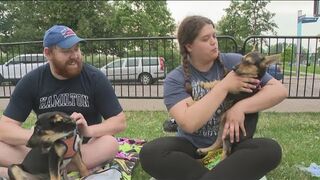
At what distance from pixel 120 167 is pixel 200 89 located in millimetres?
1100

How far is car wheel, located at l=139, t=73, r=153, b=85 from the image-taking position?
9.71 m

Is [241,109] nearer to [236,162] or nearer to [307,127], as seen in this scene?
[236,162]

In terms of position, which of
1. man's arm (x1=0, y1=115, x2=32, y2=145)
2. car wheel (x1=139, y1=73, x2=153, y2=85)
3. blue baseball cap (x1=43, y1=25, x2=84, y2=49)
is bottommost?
car wheel (x1=139, y1=73, x2=153, y2=85)

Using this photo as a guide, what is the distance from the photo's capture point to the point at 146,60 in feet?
34.9

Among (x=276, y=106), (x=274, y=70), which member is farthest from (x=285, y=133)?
(x=276, y=106)

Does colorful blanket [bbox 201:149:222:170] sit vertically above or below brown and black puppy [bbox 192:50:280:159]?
below

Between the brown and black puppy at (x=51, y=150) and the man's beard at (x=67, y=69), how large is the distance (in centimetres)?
55

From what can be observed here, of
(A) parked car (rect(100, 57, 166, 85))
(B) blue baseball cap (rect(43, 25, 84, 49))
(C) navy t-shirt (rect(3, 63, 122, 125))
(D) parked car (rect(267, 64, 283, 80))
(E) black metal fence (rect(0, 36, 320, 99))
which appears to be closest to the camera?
(B) blue baseball cap (rect(43, 25, 84, 49))

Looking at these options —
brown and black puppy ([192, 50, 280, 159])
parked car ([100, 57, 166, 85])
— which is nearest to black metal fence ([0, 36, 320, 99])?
parked car ([100, 57, 166, 85])

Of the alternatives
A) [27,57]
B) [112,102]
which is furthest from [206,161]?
[27,57]

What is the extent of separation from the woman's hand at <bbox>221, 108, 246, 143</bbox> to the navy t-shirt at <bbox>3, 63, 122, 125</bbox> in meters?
1.09

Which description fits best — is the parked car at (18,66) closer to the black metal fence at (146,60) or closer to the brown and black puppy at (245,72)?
the black metal fence at (146,60)

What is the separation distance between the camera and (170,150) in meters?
3.19

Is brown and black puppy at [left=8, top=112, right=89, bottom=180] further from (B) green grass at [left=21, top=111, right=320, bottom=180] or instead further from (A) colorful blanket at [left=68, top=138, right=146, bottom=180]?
(B) green grass at [left=21, top=111, right=320, bottom=180]
